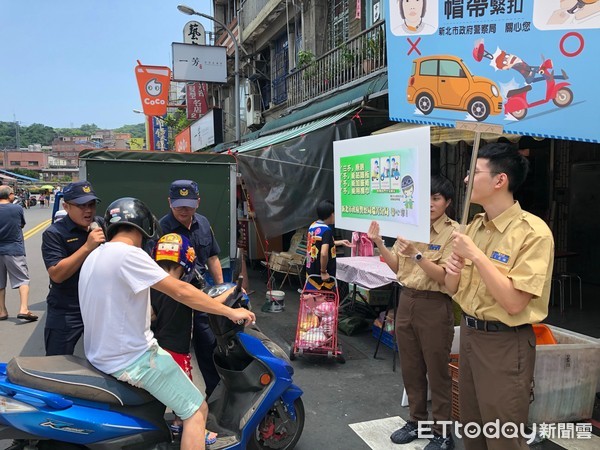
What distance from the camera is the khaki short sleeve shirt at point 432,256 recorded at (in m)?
3.25

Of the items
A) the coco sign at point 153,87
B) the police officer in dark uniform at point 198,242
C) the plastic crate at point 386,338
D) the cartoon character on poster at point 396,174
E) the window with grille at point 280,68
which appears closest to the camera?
the cartoon character on poster at point 396,174

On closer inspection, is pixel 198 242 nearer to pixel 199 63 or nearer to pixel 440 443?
pixel 440 443

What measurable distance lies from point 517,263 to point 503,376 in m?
0.58

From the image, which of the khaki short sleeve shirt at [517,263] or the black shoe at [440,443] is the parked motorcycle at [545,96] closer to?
the khaki short sleeve shirt at [517,263]

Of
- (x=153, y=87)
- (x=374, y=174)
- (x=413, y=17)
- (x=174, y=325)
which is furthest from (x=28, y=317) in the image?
(x=153, y=87)

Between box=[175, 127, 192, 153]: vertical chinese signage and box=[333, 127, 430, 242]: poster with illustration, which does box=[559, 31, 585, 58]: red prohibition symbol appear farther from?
box=[175, 127, 192, 153]: vertical chinese signage

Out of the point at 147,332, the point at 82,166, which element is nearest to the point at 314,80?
the point at 82,166

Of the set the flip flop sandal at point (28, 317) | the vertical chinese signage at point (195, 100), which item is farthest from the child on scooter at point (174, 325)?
the vertical chinese signage at point (195, 100)

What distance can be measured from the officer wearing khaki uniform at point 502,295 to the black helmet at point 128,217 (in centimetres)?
163

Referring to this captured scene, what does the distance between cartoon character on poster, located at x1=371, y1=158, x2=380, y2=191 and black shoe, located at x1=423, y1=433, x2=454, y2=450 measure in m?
1.88

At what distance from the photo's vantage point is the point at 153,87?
18.9 meters

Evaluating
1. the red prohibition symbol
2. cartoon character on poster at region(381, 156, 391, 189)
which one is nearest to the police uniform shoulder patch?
cartoon character on poster at region(381, 156, 391, 189)

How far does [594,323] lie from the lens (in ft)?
20.7

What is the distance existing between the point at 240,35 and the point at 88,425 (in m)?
18.7
